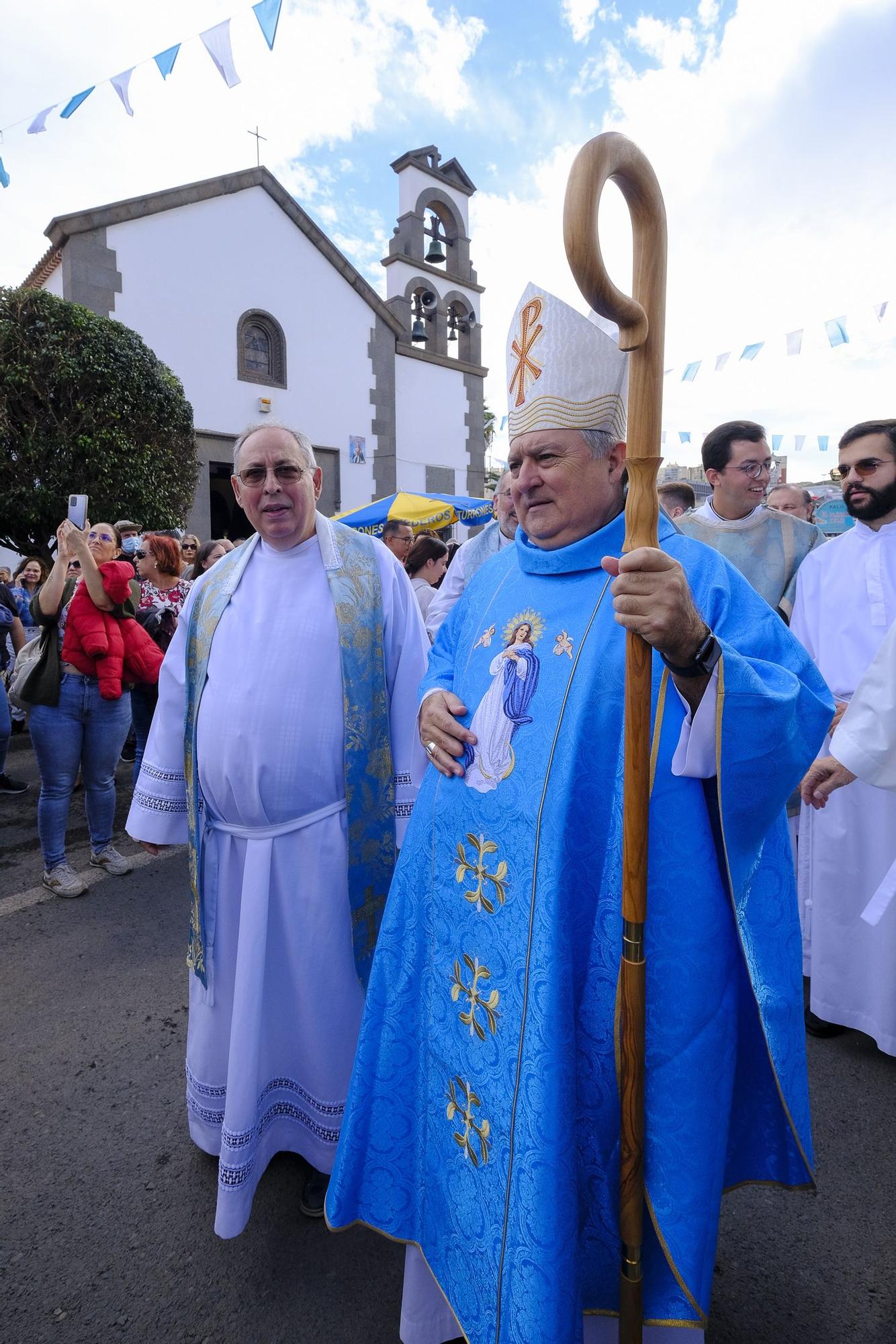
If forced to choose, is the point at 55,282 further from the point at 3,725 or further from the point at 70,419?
the point at 3,725

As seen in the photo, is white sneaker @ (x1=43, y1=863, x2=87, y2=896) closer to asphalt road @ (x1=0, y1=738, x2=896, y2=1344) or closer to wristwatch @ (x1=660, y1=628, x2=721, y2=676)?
asphalt road @ (x1=0, y1=738, x2=896, y2=1344)

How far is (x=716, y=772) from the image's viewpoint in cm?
128

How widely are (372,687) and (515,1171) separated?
1.20 m

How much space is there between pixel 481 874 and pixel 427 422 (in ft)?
55.4

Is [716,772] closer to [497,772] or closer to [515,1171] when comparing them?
[497,772]

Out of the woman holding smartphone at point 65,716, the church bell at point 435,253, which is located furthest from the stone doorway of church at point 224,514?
the woman holding smartphone at point 65,716

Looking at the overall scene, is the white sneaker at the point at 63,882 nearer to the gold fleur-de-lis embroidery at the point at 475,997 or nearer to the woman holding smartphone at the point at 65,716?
the woman holding smartphone at the point at 65,716

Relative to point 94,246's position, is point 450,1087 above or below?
below

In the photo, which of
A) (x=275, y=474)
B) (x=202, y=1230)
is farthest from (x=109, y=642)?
(x=202, y=1230)

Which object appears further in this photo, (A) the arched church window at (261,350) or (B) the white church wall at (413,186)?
(B) the white church wall at (413,186)

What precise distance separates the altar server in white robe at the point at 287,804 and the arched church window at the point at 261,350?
1265cm

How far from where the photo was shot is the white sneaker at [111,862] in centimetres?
448

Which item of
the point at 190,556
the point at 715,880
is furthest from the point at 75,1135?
the point at 190,556

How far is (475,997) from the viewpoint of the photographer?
4.87ft
